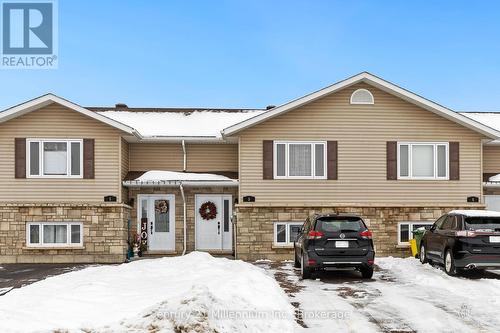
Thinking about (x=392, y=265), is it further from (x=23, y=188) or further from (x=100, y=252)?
(x=23, y=188)

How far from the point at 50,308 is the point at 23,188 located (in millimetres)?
12613

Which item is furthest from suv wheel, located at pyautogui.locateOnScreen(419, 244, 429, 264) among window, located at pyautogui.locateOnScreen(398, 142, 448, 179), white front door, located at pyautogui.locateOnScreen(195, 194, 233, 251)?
white front door, located at pyautogui.locateOnScreen(195, 194, 233, 251)

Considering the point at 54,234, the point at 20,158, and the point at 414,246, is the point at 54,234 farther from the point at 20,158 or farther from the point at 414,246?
the point at 414,246

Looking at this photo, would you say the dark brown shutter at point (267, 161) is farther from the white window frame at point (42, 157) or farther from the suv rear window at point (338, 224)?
the white window frame at point (42, 157)

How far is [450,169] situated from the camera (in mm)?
21188

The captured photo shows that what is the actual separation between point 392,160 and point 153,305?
14.1m

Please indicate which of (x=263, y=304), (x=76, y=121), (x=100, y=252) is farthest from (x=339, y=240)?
(x=76, y=121)

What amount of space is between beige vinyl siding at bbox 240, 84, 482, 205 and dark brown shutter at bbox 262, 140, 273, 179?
159mm

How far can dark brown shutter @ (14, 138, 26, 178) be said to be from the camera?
810 inches

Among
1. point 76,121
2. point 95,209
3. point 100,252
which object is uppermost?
point 76,121

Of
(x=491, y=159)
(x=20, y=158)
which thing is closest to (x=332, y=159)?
(x=491, y=159)

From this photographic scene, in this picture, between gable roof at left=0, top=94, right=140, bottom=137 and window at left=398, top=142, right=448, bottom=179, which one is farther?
window at left=398, top=142, right=448, bottom=179

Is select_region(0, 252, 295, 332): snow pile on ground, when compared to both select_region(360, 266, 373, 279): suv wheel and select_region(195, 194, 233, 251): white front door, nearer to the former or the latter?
select_region(360, 266, 373, 279): suv wheel

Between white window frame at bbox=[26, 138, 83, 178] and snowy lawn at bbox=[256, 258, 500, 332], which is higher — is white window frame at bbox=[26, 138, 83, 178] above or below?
above
